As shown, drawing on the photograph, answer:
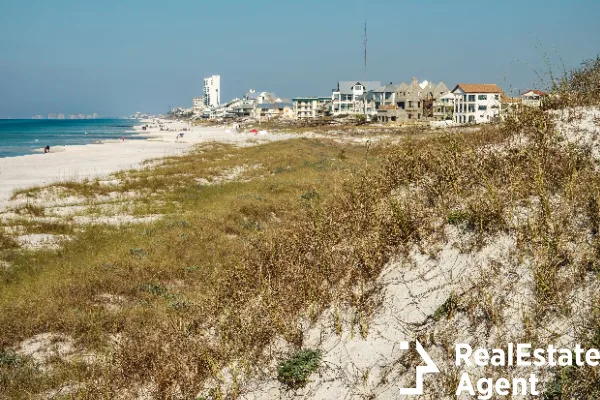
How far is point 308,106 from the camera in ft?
534

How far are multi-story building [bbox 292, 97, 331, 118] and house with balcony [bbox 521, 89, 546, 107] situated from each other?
494 feet

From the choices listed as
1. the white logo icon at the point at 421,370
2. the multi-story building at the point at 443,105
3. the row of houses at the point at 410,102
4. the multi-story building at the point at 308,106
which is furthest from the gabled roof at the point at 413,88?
the white logo icon at the point at 421,370

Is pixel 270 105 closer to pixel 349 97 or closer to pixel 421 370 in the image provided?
pixel 349 97

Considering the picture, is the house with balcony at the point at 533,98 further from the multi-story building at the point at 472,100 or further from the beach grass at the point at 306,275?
the multi-story building at the point at 472,100

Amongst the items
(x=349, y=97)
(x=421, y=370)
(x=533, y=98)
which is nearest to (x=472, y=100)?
(x=349, y=97)

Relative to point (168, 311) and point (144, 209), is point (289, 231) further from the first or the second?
point (144, 209)

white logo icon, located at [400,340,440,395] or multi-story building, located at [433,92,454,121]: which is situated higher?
multi-story building, located at [433,92,454,121]

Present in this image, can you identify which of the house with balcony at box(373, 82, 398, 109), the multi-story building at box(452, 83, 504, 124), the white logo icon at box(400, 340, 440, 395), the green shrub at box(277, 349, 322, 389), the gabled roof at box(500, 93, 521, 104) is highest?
the house with balcony at box(373, 82, 398, 109)

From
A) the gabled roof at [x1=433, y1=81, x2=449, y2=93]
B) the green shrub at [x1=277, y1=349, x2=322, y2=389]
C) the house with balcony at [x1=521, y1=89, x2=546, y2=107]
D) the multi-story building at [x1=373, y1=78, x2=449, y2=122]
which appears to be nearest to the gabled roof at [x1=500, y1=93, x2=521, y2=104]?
the house with balcony at [x1=521, y1=89, x2=546, y2=107]

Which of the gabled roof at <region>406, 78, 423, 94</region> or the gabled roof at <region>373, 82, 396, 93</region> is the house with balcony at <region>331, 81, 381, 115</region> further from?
the gabled roof at <region>406, 78, 423, 94</region>

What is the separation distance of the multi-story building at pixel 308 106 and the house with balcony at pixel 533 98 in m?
151

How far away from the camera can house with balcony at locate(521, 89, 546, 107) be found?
11172 millimetres

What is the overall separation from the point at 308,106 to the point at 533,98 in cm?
15466

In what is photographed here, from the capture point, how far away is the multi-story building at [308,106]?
161000 mm
